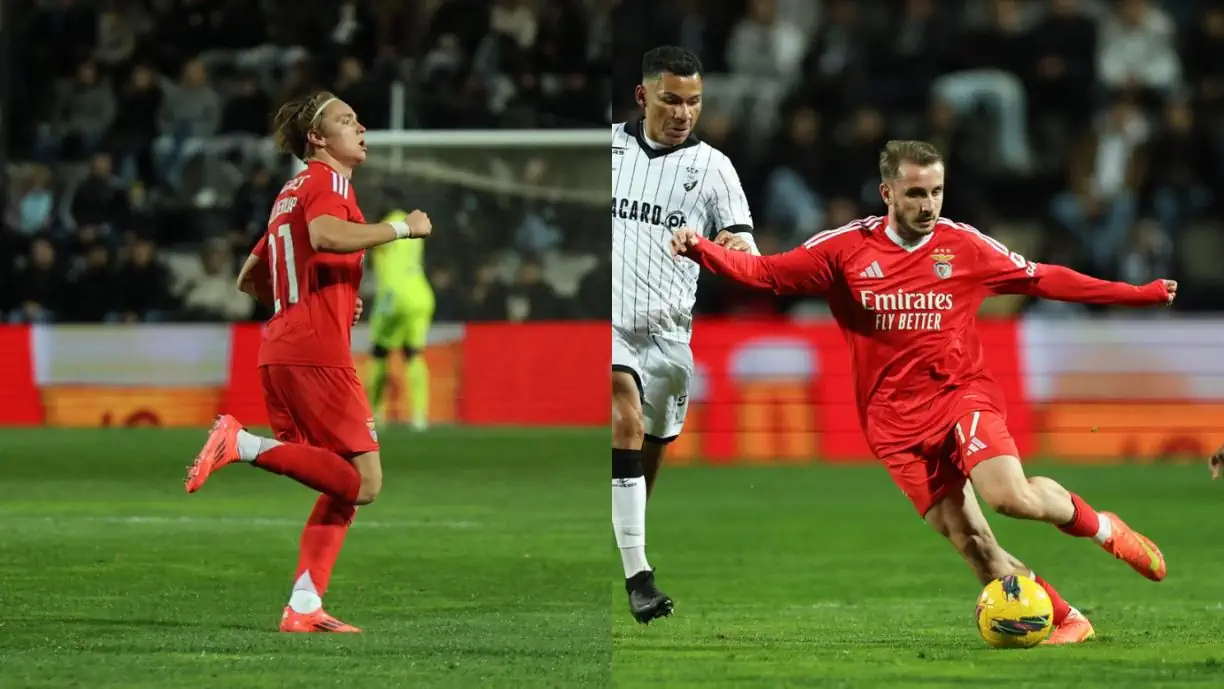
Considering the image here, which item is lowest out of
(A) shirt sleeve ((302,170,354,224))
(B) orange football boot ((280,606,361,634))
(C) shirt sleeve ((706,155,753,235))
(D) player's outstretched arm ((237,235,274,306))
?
(B) orange football boot ((280,606,361,634))

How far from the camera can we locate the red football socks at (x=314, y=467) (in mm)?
6281

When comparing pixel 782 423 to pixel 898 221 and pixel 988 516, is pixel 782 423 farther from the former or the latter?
pixel 898 221

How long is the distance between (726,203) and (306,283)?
1.52m

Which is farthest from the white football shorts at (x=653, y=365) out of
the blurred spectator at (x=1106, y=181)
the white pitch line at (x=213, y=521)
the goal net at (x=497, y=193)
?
the goal net at (x=497, y=193)

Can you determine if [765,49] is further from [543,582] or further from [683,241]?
[683,241]

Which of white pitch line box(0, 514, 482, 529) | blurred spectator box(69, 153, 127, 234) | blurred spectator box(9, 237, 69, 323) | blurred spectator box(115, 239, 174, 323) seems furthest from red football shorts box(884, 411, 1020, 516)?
blurred spectator box(9, 237, 69, 323)

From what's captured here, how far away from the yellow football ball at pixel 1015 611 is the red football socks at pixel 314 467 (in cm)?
206

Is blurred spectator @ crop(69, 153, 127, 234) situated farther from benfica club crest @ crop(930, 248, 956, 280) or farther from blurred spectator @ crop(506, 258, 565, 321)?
benfica club crest @ crop(930, 248, 956, 280)

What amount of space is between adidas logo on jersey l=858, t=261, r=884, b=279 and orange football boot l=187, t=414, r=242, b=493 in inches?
82.1

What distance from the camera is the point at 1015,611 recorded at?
5.98 m

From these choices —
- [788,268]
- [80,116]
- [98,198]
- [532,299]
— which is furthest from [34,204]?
[788,268]

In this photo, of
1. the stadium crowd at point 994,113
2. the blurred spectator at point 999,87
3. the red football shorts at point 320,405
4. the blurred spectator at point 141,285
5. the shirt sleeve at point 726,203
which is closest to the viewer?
the red football shorts at point 320,405

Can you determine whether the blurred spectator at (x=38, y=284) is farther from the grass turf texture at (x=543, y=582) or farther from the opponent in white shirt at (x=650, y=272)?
the opponent in white shirt at (x=650, y=272)

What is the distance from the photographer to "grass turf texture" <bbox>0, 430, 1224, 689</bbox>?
217 inches
